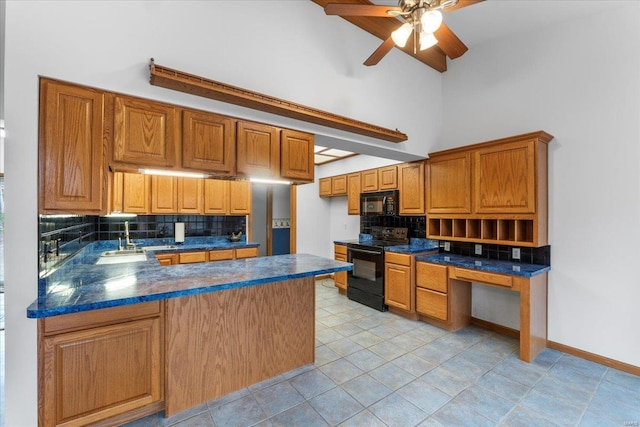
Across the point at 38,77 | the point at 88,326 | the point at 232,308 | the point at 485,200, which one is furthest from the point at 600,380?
the point at 38,77

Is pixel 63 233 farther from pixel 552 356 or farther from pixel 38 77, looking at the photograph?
pixel 552 356

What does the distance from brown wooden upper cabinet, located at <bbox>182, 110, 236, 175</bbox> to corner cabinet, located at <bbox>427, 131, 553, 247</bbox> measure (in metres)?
2.61

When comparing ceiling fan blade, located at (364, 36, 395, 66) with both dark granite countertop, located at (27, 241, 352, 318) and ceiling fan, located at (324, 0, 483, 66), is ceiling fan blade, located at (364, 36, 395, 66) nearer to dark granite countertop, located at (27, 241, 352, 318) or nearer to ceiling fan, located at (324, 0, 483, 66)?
ceiling fan, located at (324, 0, 483, 66)

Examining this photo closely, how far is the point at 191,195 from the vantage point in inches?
172

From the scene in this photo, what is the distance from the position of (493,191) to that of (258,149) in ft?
8.28

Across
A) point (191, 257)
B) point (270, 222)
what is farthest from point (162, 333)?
point (270, 222)

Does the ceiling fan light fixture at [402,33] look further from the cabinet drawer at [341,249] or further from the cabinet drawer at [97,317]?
the cabinet drawer at [341,249]

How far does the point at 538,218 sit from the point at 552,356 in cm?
137

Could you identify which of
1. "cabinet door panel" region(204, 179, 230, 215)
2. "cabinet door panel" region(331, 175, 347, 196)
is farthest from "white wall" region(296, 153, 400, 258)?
"cabinet door panel" region(204, 179, 230, 215)

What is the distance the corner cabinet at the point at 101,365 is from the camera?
1.55 m

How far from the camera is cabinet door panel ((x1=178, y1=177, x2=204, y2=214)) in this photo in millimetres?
4277

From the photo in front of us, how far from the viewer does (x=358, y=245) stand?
167 inches

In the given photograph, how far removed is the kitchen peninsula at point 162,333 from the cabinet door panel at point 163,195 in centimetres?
184

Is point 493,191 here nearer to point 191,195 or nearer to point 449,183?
point 449,183
